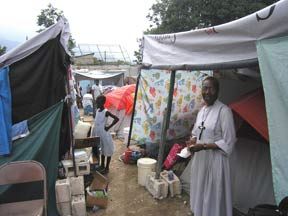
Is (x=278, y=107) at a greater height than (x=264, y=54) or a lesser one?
lesser

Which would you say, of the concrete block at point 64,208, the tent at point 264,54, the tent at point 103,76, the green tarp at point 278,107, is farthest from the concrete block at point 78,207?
the tent at point 103,76

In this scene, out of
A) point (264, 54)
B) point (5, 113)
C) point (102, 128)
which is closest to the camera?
point (264, 54)

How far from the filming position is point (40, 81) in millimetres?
4238

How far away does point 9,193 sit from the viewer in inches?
149

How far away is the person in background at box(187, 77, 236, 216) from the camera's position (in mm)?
3281

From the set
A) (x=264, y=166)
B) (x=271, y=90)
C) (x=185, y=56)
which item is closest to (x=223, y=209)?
(x=264, y=166)

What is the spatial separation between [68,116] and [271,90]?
9.95 feet

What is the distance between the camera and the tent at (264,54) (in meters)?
2.30

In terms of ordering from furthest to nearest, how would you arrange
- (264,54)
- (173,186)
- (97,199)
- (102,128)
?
(102,128) < (173,186) < (97,199) < (264,54)

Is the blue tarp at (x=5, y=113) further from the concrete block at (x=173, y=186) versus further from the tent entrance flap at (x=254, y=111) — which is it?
the tent entrance flap at (x=254, y=111)

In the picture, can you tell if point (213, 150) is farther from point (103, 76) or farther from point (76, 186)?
point (103, 76)

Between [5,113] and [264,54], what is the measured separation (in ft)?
10.7

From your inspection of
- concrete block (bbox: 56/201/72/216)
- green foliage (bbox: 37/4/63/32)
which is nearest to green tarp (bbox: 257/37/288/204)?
concrete block (bbox: 56/201/72/216)

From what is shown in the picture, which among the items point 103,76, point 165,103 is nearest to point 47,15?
point 103,76
